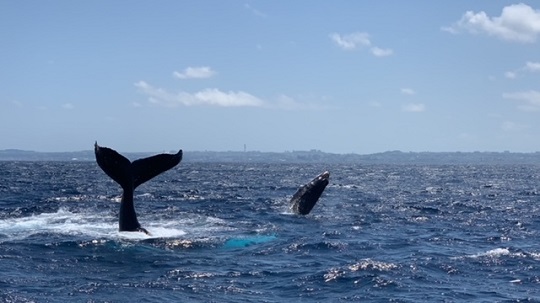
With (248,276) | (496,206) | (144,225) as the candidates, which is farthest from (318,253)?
(496,206)

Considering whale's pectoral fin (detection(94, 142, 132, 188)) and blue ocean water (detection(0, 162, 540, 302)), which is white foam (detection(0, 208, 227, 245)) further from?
whale's pectoral fin (detection(94, 142, 132, 188))

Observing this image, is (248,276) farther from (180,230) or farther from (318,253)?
(180,230)

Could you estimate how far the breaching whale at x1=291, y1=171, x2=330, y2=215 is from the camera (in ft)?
120

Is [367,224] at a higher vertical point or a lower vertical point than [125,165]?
lower

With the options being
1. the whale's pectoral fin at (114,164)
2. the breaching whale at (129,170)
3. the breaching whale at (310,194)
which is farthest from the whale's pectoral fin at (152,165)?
the breaching whale at (310,194)

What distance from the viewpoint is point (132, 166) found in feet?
86.4

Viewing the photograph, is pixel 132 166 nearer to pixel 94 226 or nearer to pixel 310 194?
pixel 94 226

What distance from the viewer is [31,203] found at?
42.1 m

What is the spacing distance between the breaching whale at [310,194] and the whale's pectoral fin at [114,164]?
12.5m

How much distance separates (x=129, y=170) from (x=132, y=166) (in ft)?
Answer: 0.69

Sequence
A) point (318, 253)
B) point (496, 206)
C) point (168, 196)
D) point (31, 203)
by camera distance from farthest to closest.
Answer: point (168, 196) < point (496, 206) < point (31, 203) < point (318, 253)

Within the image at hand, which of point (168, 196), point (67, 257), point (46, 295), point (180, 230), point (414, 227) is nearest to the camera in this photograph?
point (46, 295)

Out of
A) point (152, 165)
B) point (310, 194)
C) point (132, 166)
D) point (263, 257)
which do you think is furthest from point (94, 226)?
point (310, 194)

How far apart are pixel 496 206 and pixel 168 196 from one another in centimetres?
2194
